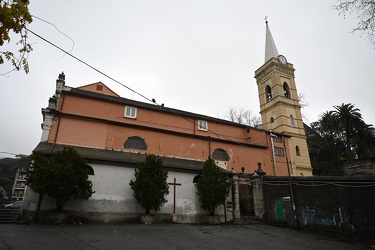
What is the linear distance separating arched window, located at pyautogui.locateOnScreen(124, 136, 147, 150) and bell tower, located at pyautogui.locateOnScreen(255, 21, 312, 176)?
19.5m

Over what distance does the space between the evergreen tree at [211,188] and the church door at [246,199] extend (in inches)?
82.5

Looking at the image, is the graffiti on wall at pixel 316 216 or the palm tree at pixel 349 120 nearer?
the graffiti on wall at pixel 316 216

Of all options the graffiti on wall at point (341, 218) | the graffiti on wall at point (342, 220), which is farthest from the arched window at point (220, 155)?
the graffiti on wall at point (342, 220)

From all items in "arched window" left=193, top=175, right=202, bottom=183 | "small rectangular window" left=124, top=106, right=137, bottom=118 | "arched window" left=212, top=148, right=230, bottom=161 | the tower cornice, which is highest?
the tower cornice

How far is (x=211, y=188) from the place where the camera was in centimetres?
1589

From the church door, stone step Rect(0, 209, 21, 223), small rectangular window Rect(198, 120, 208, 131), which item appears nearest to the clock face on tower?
small rectangular window Rect(198, 120, 208, 131)

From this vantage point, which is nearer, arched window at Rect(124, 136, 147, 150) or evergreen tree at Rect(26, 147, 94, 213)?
evergreen tree at Rect(26, 147, 94, 213)

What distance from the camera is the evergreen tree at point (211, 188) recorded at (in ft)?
51.7

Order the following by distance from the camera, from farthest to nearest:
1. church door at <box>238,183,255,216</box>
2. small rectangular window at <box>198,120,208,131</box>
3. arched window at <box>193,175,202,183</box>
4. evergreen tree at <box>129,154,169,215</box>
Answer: small rectangular window at <box>198,120,208,131</box>, church door at <box>238,183,255,216</box>, arched window at <box>193,175,202,183</box>, evergreen tree at <box>129,154,169,215</box>

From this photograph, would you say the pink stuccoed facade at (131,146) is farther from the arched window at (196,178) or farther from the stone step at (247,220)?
the stone step at (247,220)

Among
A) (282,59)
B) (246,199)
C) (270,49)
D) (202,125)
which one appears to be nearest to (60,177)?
(246,199)

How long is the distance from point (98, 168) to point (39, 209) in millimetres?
3773

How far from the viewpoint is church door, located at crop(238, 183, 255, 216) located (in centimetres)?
1769

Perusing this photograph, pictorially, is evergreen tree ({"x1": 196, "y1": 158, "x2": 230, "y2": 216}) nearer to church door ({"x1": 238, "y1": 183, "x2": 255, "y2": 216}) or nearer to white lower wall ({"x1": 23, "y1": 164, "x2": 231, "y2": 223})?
white lower wall ({"x1": 23, "y1": 164, "x2": 231, "y2": 223})
